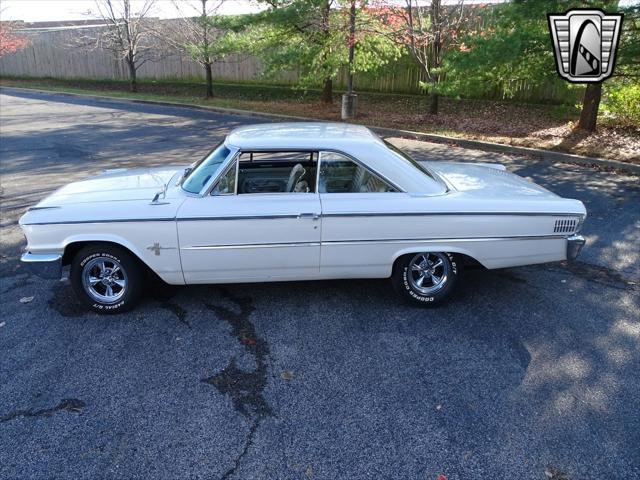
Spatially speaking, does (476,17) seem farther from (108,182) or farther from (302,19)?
(108,182)

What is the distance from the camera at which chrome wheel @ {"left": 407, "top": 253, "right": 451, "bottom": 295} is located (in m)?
4.36

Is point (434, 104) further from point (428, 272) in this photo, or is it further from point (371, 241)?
point (371, 241)

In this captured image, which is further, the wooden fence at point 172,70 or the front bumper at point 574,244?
the wooden fence at point 172,70

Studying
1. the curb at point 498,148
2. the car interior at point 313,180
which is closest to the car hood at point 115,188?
the car interior at point 313,180

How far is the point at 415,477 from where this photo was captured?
8.89 feet

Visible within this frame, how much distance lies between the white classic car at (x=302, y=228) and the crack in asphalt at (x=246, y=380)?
384 mm

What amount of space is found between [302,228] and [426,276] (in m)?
1.22

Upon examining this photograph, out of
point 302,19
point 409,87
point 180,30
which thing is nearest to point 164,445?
point 302,19

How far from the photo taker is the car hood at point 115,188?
172 inches

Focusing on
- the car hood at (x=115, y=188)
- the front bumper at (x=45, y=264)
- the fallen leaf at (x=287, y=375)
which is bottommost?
the fallen leaf at (x=287, y=375)

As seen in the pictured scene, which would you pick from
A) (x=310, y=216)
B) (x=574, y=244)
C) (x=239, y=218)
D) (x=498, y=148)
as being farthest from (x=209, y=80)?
(x=574, y=244)

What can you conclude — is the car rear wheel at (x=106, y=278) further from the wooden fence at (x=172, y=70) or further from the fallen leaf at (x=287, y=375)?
the wooden fence at (x=172, y=70)

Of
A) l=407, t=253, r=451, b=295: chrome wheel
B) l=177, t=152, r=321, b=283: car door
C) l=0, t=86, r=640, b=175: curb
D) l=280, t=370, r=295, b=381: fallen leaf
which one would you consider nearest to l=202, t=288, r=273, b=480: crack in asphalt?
l=280, t=370, r=295, b=381: fallen leaf

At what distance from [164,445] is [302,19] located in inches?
564
